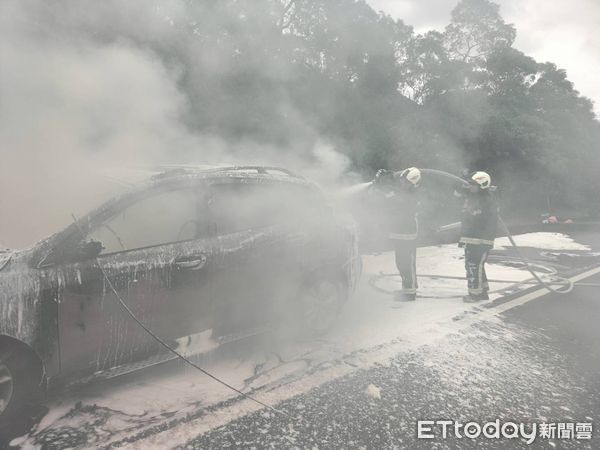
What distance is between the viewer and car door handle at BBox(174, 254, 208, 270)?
3.02 m

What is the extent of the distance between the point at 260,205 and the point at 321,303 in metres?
1.08

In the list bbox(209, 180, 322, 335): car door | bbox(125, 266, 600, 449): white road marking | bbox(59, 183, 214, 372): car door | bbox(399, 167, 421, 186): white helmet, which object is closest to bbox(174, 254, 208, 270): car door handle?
bbox(59, 183, 214, 372): car door

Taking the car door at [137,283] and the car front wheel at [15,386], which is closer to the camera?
the car front wheel at [15,386]

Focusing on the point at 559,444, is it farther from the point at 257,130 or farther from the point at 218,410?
the point at 257,130

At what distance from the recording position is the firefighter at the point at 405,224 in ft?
17.6

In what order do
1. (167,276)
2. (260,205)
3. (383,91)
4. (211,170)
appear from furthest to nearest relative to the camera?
1. (383,91)
2. (260,205)
3. (211,170)
4. (167,276)

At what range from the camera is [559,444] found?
269cm

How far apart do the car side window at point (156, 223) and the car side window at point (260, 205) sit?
154 mm

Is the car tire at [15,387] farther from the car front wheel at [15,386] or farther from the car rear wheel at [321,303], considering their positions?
the car rear wheel at [321,303]

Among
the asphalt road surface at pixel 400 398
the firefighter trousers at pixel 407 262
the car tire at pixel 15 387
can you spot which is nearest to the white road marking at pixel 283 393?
the asphalt road surface at pixel 400 398

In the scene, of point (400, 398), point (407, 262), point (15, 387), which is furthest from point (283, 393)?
point (407, 262)

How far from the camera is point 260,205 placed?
A: 3.68 m

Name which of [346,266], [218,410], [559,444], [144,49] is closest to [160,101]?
[144,49]

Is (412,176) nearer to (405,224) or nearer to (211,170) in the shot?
(405,224)
